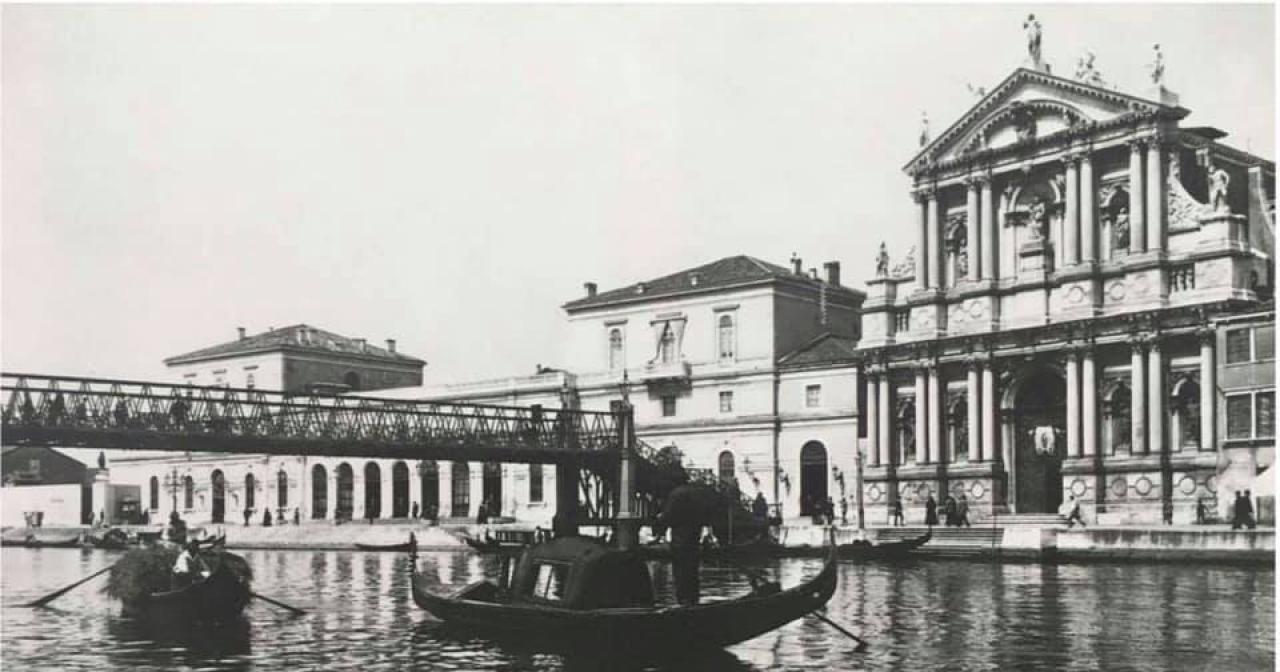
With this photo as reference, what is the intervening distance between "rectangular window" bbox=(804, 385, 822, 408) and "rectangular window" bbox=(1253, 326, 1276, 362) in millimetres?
22558

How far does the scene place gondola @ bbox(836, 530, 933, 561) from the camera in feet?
166

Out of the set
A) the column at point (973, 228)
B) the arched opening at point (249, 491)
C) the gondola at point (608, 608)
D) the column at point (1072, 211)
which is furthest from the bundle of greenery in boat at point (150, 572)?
the arched opening at point (249, 491)

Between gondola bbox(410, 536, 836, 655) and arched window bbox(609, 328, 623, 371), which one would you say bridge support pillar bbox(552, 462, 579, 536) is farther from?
gondola bbox(410, 536, 836, 655)

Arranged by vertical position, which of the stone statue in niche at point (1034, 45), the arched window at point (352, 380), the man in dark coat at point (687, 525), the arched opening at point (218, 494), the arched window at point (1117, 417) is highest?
the stone statue in niche at point (1034, 45)

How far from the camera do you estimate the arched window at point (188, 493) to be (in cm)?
9931

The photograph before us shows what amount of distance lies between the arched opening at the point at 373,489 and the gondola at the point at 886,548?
4281cm

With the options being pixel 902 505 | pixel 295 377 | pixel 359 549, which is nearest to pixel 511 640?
pixel 902 505

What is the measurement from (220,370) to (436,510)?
1911 centimetres

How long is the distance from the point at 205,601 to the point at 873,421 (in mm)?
40585

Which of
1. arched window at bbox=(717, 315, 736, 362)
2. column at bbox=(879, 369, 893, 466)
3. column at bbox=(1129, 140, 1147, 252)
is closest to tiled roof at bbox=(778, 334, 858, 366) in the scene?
arched window at bbox=(717, 315, 736, 362)

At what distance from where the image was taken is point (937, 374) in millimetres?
64188

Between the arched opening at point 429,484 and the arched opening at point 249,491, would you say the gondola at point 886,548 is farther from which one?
the arched opening at point 249,491

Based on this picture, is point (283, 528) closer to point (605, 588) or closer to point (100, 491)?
point (100, 491)

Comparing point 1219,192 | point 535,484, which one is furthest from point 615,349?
point 1219,192
